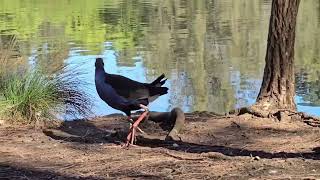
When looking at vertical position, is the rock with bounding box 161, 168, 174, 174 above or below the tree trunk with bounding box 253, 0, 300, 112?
below

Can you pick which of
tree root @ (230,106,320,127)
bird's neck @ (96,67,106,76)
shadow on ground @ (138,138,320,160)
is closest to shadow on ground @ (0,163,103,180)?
shadow on ground @ (138,138,320,160)

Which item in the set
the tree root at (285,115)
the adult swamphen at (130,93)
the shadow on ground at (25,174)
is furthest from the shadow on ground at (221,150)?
the tree root at (285,115)

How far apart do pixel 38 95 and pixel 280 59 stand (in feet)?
10.3

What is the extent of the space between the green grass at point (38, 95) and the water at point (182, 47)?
1.32 feet

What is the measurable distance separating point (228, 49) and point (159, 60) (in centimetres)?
422

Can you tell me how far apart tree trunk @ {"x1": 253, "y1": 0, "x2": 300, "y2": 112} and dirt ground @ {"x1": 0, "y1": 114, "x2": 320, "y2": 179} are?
1.16 ft

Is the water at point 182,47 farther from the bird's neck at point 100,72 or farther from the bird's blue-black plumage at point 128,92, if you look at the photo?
the bird's blue-black plumage at point 128,92

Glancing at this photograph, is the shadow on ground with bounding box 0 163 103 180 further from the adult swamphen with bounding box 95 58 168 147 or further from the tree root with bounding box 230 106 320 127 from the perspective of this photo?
the tree root with bounding box 230 106 320 127

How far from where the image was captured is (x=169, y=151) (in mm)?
6273

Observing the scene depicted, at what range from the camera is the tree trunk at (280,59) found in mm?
8000

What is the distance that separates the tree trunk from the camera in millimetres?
8000

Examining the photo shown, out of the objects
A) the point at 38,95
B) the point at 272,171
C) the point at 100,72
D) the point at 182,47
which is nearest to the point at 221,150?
the point at 272,171

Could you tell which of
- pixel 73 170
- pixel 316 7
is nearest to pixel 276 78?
pixel 73 170

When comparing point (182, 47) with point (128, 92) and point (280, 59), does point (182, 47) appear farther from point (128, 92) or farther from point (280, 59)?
point (128, 92)
